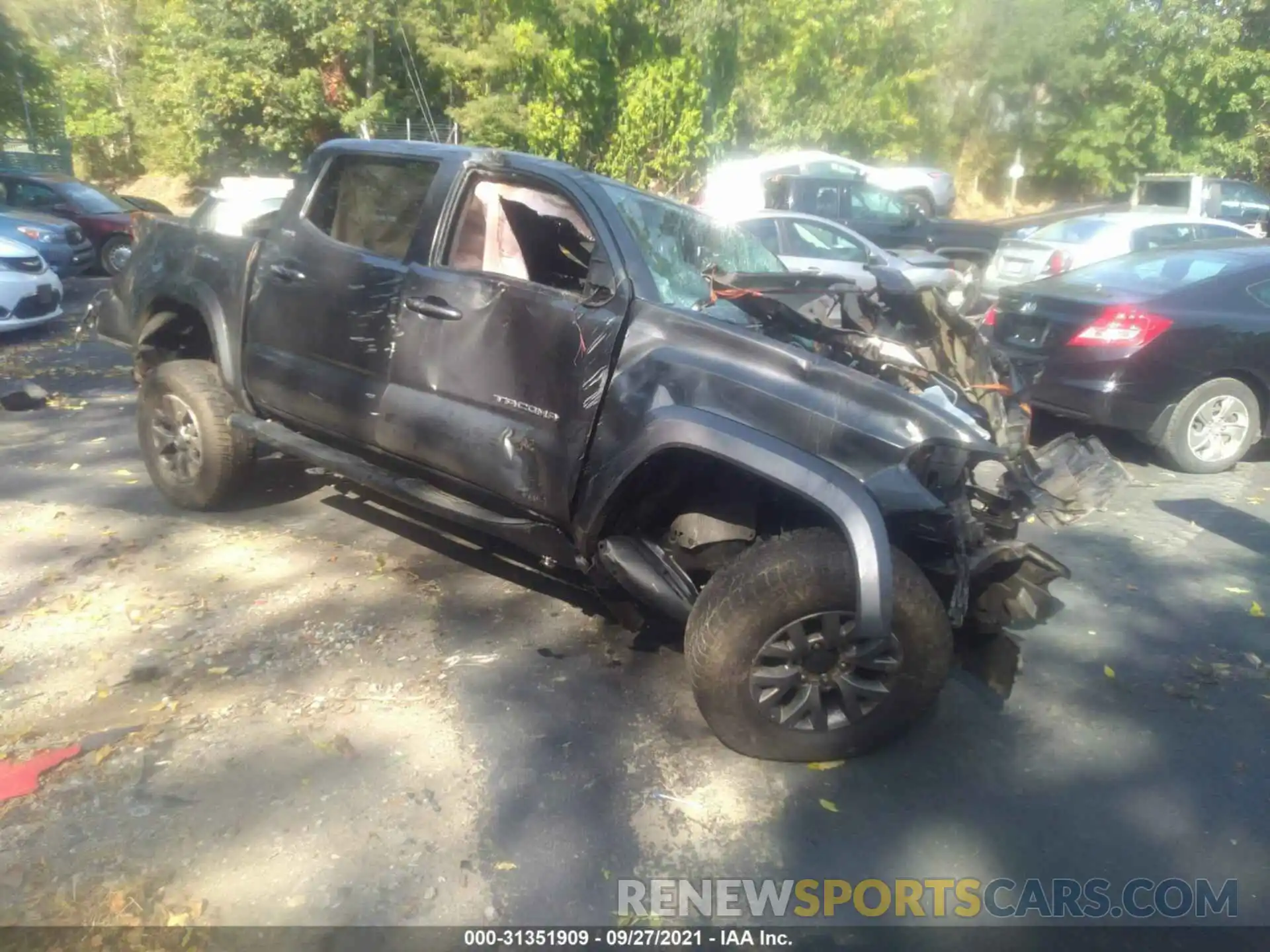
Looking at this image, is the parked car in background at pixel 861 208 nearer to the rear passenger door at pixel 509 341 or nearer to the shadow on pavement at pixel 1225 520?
the shadow on pavement at pixel 1225 520

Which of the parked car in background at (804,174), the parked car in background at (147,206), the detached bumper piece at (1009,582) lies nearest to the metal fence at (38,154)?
the parked car in background at (147,206)

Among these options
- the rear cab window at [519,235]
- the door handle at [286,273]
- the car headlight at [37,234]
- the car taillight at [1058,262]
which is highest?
the rear cab window at [519,235]

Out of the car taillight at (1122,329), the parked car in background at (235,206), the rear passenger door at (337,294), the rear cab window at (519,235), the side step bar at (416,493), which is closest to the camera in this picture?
the side step bar at (416,493)

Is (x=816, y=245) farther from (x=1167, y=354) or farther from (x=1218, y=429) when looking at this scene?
(x=1218, y=429)

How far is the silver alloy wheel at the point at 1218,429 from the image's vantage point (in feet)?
22.1

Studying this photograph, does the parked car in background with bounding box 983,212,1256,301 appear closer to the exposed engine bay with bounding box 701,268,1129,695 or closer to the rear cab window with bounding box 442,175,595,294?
the exposed engine bay with bounding box 701,268,1129,695

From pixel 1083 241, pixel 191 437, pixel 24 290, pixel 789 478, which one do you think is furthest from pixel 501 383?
pixel 1083 241

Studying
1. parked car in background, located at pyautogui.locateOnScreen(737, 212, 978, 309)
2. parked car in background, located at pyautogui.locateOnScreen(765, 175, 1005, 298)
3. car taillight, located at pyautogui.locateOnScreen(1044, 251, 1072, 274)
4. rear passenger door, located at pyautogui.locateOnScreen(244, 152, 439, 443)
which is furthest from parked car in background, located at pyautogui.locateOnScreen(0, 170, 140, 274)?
car taillight, located at pyautogui.locateOnScreen(1044, 251, 1072, 274)

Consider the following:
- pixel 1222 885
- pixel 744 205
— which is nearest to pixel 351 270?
pixel 1222 885

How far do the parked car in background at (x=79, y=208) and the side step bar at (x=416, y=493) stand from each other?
13120 mm

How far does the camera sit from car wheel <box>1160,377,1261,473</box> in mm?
6660

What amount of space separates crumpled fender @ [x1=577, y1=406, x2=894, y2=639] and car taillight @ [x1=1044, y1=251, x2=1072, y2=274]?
30.1 feet

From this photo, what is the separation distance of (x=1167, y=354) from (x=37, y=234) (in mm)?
13905

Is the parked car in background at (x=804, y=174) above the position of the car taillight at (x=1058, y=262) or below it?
above
